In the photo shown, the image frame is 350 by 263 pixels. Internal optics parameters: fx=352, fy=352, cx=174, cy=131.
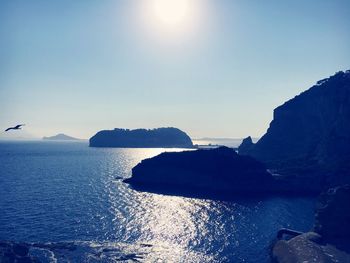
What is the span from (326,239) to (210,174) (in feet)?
275

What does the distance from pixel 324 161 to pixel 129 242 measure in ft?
416

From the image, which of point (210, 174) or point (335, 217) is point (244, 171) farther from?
point (335, 217)

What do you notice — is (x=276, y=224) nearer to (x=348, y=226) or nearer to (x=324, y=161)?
(x=348, y=226)

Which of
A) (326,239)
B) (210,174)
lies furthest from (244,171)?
(326,239)

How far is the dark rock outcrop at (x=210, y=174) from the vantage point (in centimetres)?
15912

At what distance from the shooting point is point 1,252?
6191 centimetres

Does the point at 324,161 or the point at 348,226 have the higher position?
the point at 324,161

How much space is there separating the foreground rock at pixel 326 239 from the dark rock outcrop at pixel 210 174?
217 ft

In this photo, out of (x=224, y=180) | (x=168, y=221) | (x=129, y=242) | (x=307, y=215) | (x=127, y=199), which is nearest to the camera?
(x=129, y=242)

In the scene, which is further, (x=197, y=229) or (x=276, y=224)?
(x=276, y=224)

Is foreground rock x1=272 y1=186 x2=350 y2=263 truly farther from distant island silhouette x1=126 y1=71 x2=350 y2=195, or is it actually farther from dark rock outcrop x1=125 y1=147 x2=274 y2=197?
distant island silhouette x1=126 y1=71 x2=350 y2=195

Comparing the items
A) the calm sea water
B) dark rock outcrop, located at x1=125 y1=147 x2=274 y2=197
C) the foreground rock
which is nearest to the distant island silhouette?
dark rock outcrop, located at x1=125 y1=147 x2=274 y2=197

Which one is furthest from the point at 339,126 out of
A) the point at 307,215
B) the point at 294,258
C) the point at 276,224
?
the point at 294,258

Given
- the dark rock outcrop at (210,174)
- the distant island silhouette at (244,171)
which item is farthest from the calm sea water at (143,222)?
the distant island silhouette at (244,171)
